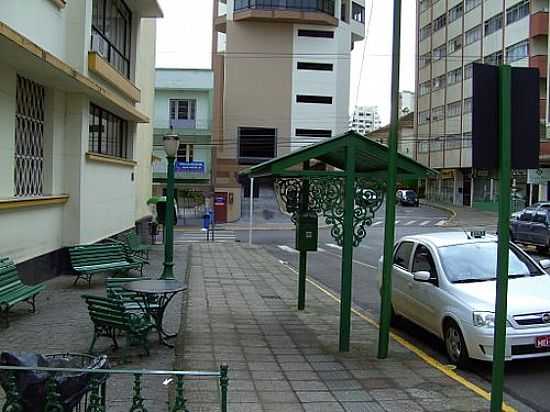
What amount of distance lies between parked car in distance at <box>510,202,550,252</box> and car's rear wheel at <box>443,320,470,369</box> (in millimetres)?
17026

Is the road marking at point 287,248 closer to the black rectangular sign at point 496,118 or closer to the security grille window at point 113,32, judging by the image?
the security grille window at point 113,32

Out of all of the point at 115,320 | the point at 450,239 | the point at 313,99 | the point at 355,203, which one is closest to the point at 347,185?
the point at 355,203

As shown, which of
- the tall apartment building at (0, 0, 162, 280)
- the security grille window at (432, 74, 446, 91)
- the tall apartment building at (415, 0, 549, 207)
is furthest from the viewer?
the security grille window at (432, 74, 446, 91)

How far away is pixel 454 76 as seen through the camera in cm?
6494

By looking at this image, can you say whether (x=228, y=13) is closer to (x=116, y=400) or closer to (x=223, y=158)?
(x=223, y=158)

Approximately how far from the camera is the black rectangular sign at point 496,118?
5.05m

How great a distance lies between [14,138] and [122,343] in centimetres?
525

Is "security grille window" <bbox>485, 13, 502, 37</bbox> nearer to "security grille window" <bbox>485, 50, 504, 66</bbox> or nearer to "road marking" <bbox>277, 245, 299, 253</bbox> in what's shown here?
"security grille window" <bbox>485, 50, 504, 66</bbox>

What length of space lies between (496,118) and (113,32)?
14.5m

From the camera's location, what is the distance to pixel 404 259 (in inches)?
382

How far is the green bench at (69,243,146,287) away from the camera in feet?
41.6

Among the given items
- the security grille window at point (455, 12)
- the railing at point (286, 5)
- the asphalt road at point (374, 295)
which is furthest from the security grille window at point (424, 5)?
the asphalt road at point (374, 295)

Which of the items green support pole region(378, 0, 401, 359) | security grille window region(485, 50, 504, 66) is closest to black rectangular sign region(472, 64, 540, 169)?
green support pole region(378, 0, 401, 359)

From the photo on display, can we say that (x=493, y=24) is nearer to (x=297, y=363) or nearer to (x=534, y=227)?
(x=534, y=227)
